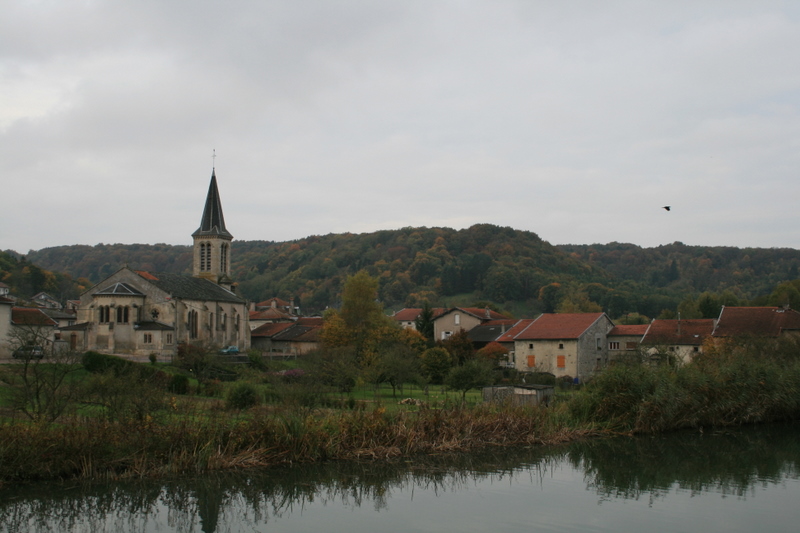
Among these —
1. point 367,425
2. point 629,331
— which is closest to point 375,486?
point 367,425

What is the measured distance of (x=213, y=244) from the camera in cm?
6656

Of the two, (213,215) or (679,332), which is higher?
(213,215)

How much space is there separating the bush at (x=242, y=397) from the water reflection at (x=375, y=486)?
6.34 meters

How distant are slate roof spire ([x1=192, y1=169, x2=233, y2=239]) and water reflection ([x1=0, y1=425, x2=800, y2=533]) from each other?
165ft

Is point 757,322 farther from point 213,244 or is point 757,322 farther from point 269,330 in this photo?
point 213,244

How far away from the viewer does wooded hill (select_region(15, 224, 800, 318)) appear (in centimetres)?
11288

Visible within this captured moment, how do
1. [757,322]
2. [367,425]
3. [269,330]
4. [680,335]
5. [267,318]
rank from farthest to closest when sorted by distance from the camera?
[267,318] → [269,330] → [680,335] → [757,322] → [367,425]

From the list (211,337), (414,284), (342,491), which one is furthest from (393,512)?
(414,284)

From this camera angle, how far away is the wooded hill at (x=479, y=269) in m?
113

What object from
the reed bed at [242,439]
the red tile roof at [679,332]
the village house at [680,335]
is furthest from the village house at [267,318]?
the reed bed at [242,439]

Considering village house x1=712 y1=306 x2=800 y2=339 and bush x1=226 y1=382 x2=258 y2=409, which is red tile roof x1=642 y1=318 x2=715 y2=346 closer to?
village house x1=712 y1=306 x2=800 y2=339

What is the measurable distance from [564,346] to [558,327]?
231 centimetres

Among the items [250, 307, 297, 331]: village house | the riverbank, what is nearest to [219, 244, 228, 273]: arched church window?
[250, 307, 297, 331]: village house

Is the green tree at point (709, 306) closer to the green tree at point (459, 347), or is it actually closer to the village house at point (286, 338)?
the green tree at point (459, 347)
